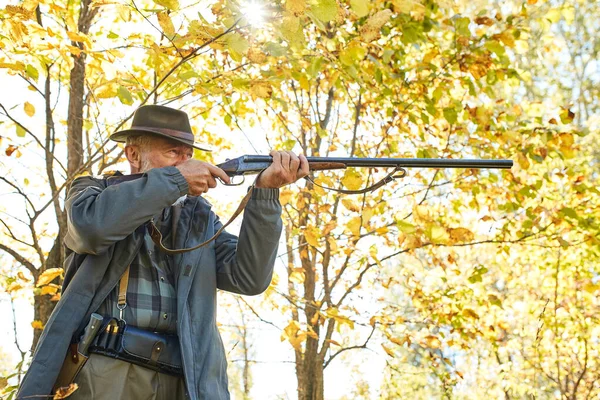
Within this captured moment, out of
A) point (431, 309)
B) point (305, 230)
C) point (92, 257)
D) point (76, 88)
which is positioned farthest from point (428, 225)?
point (76, 88)

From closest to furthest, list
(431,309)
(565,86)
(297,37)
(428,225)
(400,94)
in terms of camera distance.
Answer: (297,37)
(428,225)
(400,94)
(431,309)
(565,86)

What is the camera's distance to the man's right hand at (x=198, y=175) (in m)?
2.47

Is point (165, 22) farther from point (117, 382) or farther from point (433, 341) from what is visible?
point (433, 341)

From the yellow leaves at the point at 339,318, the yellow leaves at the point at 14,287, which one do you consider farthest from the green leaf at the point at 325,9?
the yellow leaves at the point at 14,287

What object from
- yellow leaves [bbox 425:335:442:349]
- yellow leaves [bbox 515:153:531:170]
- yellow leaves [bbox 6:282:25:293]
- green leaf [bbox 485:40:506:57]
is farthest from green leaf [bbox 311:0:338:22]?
yellow leaves [bbox 425:335:442:349]

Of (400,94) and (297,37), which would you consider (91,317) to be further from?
(400,94)

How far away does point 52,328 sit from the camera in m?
2.23

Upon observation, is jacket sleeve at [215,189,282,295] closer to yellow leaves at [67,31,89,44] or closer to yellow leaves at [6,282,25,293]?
yellow leaves at [67,31,89,44]

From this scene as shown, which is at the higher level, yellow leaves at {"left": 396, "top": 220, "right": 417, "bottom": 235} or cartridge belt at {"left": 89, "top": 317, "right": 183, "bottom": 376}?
yellow leaves at {"left": 396, "top": 220, "right": 417, "bottom": 235}

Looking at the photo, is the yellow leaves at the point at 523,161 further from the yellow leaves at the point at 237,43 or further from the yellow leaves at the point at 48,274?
the yellow leaves at the point at 48,274

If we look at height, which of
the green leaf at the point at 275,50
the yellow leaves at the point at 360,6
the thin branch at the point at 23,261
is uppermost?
the yellow leaves at the point at 360,6

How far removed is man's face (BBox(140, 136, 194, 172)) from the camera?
9.33ft

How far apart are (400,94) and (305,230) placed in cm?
183

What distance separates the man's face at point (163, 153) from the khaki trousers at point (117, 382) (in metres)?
0.96
